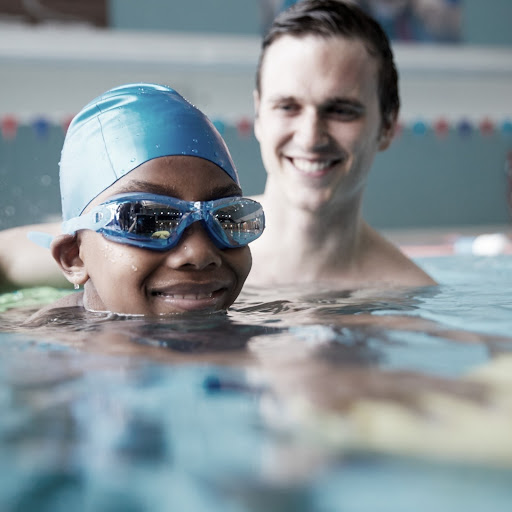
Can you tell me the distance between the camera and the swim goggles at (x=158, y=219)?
1861 mm

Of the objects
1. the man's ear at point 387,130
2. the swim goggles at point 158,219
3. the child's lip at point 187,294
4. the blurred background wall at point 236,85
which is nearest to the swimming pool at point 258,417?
the child's lip at point 187,294

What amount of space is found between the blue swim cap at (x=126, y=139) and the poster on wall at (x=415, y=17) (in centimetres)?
659

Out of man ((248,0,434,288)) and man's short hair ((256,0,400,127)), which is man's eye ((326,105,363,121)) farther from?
man's short hair ((256,0,400,127))

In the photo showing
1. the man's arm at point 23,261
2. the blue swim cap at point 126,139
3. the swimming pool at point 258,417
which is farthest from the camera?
the man's arm at point 23,261

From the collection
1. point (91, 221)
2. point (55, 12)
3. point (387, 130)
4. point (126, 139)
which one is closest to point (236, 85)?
point (55, 12)

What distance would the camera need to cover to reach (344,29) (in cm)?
278

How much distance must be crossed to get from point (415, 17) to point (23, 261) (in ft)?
22.9

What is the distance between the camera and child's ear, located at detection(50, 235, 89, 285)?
6.75 feet

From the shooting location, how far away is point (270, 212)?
3148 millimetres

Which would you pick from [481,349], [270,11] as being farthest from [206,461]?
[270,11]

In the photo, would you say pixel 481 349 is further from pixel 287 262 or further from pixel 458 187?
pixel 458 187

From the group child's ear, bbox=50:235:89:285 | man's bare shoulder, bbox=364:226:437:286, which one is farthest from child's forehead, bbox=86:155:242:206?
man's bare shoulder, bbox=364:226:437:286

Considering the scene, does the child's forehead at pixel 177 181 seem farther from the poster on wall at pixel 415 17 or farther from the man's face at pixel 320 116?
the poster on wall at pixel 415 17

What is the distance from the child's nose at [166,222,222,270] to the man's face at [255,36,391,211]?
3.22 feet
